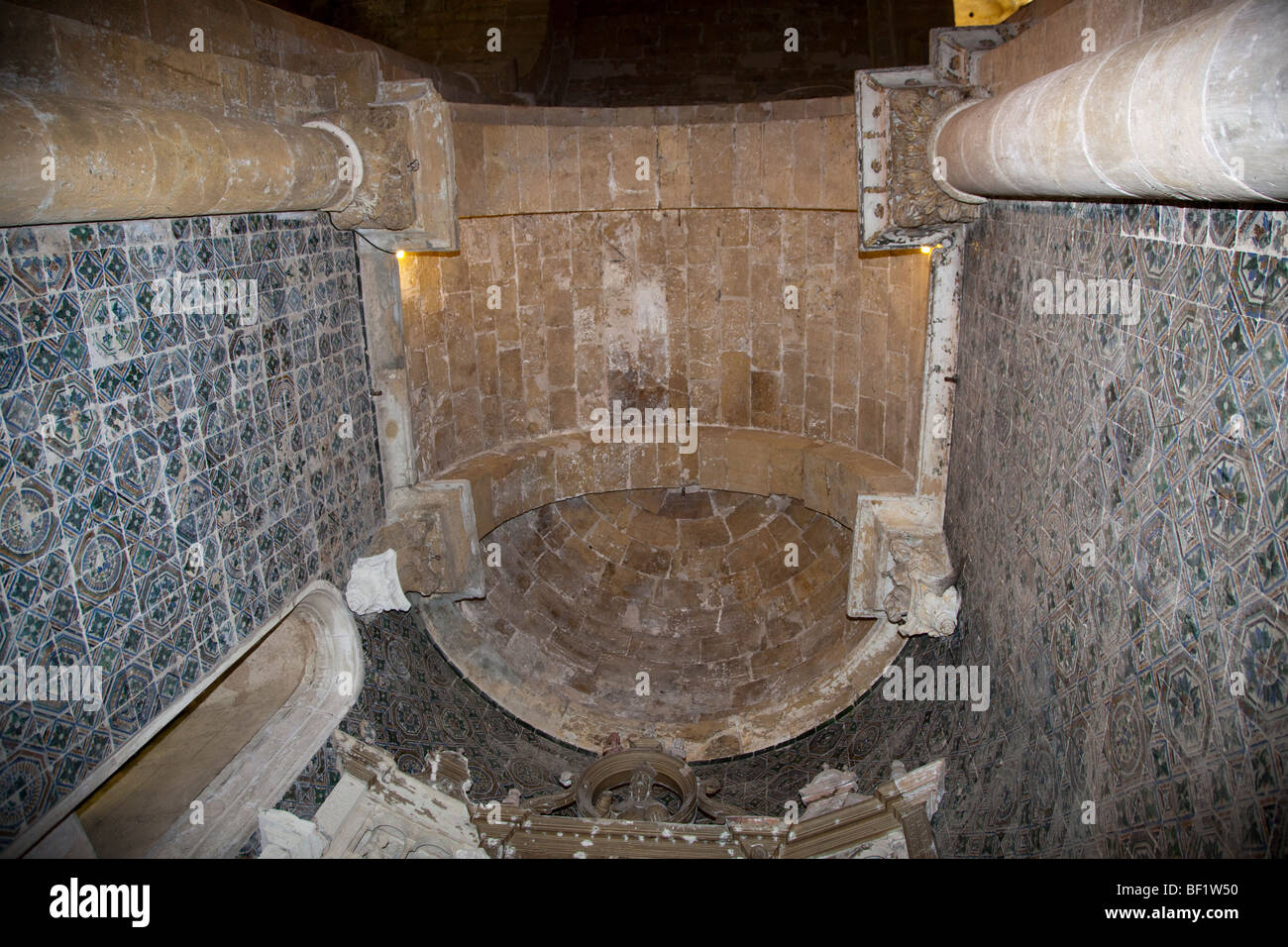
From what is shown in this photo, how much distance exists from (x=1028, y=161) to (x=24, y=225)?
3.62m

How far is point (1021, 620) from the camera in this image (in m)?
4.30

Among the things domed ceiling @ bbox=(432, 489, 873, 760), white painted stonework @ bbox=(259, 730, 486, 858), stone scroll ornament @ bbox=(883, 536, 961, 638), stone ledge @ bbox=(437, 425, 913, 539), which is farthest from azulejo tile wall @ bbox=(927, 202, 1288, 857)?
white painted stonework @ bbox=(259, 730, 486, 858)

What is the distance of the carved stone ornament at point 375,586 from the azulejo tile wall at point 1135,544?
3.62m

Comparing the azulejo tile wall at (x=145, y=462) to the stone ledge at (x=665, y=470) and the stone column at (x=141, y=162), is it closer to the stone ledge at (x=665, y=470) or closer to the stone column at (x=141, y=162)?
the stone column at (x=141, y=162)

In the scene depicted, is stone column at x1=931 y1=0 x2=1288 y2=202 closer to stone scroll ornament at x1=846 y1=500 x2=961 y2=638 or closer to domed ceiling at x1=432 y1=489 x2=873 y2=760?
stone scroll ornament at x1=846 y1=500 x2=961 y2=638

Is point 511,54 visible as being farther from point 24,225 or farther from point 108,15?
point 24,225

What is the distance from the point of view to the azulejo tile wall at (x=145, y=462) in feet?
10.6

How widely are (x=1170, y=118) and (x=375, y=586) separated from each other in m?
4.99

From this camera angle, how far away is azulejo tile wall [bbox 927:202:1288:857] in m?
2.39

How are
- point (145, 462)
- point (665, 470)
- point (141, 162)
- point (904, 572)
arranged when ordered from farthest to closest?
point (665, 470)
point (904, 572)
point (145, 462)
point (141, 162)

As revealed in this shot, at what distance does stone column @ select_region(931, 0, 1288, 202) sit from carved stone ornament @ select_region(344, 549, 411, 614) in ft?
14.1

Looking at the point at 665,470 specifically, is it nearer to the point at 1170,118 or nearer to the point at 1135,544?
the point at 1135,544

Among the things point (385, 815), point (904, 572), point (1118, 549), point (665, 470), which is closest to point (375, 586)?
point (385, 815)

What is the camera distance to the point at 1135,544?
10.1 ft
